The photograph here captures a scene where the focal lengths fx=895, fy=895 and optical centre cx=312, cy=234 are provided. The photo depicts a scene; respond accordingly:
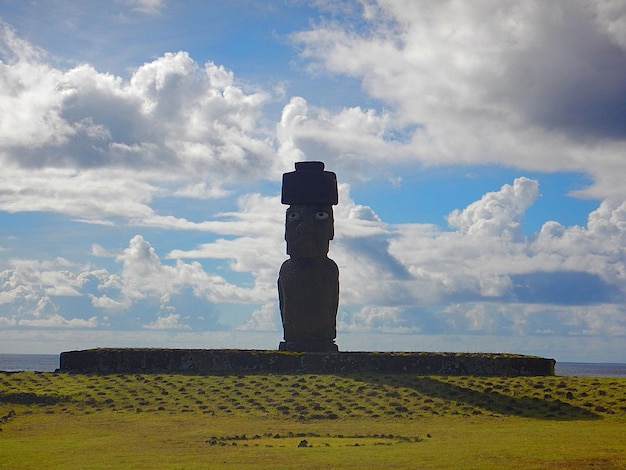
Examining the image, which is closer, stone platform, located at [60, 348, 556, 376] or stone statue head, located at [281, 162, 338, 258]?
stone platform, located at [60, 348, 556, 376]

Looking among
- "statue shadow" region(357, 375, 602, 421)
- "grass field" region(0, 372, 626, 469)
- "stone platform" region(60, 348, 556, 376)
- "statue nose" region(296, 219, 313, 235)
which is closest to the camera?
"grass field" region(0, 372, 626, 469)

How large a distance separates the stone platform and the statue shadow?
2.02 metres

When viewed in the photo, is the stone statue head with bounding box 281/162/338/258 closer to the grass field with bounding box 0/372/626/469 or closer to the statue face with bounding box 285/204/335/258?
the statue face with bounding box 285/204/335/258

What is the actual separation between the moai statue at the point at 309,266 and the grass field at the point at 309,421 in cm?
422

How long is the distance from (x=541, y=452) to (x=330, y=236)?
15.4 m

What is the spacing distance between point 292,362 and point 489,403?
6929 mm

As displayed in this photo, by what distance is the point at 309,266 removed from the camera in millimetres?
30750

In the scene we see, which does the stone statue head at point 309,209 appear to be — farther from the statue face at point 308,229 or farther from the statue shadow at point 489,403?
the statue shadow at point 489,403

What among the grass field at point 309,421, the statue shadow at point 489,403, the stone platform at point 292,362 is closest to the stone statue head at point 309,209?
the stone platform at point 292,362

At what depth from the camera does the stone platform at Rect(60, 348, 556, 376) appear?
27.2 m

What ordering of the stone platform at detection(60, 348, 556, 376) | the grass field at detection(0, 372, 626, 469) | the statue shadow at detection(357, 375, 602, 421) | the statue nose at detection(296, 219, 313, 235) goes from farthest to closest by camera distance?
1. the statue nose at detection(296, 219, 313, 235)
2. the stone platform at detection(60, 348, 556, 376)
3. the statue shadow at detection(357, 375, 602, 421)
4. the grass field at detection(0, 372, 626, 469)

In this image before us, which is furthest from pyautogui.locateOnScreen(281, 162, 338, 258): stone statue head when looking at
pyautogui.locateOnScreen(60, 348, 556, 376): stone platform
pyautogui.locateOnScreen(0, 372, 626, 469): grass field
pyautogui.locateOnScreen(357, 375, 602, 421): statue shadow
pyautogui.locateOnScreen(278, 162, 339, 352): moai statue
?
pyautogui.locateOnScreen(357, 375, 602, 421): statue shadow

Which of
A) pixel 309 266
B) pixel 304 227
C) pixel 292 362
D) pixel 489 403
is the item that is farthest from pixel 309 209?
pixel 489 403

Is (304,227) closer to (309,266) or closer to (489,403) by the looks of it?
(309,266)
